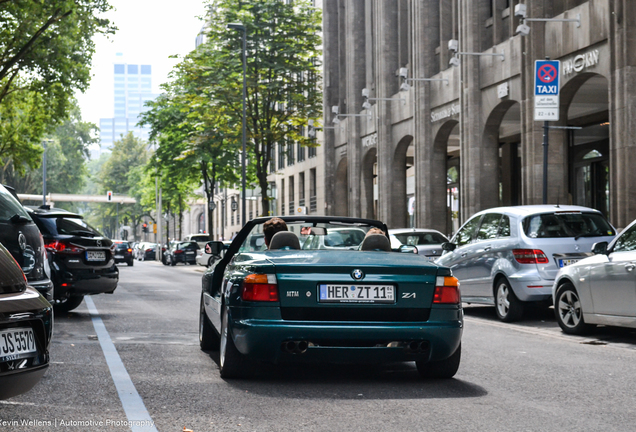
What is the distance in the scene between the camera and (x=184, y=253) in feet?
177

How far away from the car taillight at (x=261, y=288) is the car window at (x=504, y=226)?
299 inches

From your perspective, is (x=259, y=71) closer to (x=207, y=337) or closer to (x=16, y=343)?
(x=207, y=337)

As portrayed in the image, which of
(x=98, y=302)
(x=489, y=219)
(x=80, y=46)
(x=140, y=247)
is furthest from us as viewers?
(x=140, y=247)

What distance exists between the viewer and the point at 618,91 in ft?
65.3

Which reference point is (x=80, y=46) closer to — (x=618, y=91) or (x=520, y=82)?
(x=520, y=82)

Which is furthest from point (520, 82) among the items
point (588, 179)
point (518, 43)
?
point (588, 179)

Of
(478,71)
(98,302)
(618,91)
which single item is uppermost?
(478,71)

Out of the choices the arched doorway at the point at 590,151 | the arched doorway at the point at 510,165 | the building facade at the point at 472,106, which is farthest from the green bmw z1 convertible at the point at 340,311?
the arched doorway at the point at 510,165

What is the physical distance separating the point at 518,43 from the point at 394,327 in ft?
68.1

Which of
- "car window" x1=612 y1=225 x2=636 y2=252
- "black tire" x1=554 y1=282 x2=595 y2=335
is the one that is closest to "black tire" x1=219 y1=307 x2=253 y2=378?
"car window" x1=612 y1=225 x2=636 y2=252

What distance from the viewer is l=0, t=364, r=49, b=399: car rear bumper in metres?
4.46

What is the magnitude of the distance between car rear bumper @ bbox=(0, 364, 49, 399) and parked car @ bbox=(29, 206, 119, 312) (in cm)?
Answer: 898

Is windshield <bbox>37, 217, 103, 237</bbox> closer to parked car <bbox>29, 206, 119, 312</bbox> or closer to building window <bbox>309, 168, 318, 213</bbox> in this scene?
parked car <bbox>29, 206, 119, 312</bbox>

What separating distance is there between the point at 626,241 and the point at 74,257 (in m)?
7.83
